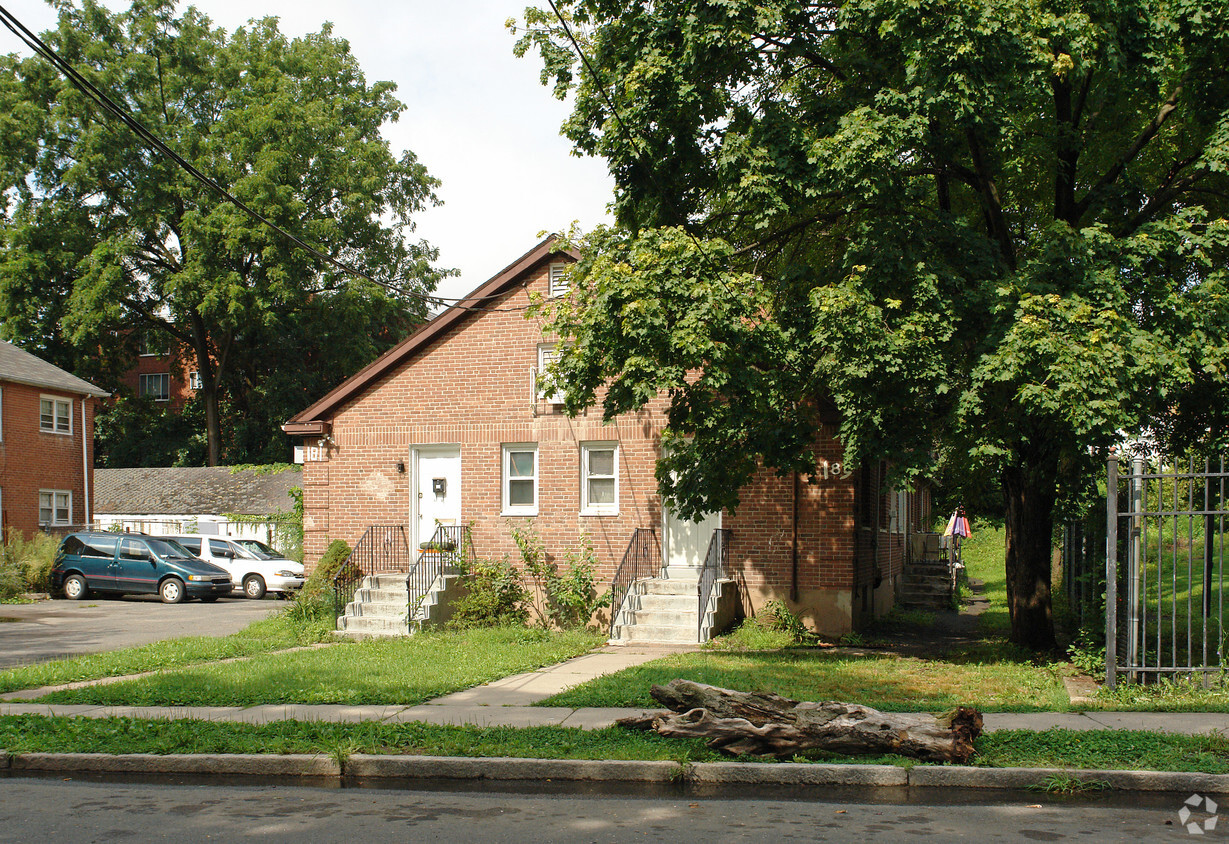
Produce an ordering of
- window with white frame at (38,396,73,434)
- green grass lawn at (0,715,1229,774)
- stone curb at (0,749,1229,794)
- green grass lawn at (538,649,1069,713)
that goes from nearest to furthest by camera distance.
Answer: stone curb at (0,749,1229,794) → green grass lawn at (0,715,1229,774) → green grass lawn at (538,649,1069,713) → window with white frame at (38,396,73,434)

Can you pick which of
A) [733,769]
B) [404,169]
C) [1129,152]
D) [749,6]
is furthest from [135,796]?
[404,169]

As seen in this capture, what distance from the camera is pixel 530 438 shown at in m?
18.4

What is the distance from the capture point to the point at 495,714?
31.7ft

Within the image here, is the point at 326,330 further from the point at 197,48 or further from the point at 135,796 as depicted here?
the point at 135,796

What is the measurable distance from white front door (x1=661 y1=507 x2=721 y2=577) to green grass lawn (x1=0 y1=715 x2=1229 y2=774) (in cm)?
888

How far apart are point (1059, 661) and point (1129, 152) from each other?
22.2 feet

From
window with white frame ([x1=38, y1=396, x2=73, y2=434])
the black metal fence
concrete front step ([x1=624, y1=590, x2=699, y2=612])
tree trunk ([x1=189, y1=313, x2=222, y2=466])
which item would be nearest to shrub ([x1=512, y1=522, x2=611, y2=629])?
concrete front step ([x1=624, y1=590, x2=699, y2=612])

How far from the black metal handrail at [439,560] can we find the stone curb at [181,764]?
28.3ft

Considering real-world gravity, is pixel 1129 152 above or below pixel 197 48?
below

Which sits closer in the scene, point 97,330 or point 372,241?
point 97,330

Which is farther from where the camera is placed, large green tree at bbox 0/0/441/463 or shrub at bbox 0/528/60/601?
large green tree at bbox 0/0/441/463

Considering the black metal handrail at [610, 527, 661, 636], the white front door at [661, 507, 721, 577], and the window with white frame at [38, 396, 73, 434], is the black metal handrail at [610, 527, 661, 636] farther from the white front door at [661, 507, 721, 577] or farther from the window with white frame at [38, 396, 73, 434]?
the window with white frame at [38, 396, 73, 434]

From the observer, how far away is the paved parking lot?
1606cm

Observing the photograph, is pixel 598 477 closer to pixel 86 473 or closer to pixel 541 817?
pixel 541 817
